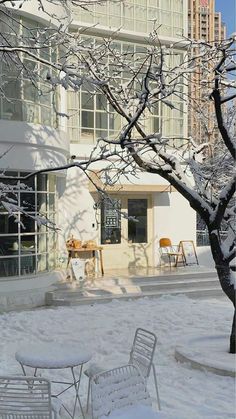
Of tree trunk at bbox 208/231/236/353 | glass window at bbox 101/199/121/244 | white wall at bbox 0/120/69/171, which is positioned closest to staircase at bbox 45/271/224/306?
glass window at bbox 101/199/121/244

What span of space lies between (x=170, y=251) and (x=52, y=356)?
35.2 ft

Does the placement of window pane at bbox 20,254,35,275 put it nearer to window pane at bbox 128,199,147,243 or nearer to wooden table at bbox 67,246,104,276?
wooden table at bbox 67,246,104,276

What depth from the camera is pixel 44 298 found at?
1166 centimetres

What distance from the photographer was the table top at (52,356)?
4.78 meters

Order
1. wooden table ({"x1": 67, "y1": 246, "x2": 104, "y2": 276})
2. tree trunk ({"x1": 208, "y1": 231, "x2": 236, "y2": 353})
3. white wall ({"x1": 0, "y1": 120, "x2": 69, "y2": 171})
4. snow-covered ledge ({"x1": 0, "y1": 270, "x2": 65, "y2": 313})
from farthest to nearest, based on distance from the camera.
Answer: wooden table ({"x1": 67, "y1": 246, "x2": 104, "y2": 276}) < snow-covered ledge ({"x1": 0, "y1": 270, "x2": 65, "y2": 313}) < white wall ({"x1": 0, "y1": 120, "x2": 69, "y2": 171}) < tree trunk ({"x1": 208, "y1": 231, "x2": 236, "y2": 353})

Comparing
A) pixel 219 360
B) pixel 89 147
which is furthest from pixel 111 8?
pixel 219 360

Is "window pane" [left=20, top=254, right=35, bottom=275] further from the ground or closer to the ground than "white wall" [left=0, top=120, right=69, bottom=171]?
closer to the ground

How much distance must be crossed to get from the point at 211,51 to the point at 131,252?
31.8 feet

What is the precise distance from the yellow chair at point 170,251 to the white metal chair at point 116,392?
439 inches

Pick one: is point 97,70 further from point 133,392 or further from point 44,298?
point 44,298

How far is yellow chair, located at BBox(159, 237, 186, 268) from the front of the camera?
50.6 ft

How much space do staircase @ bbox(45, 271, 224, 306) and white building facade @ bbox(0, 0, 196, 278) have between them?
2.53 feet

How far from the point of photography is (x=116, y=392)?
162 inches

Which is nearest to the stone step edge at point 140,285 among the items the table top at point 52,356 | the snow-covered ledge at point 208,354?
the snow-covered ledge at point 208,354
